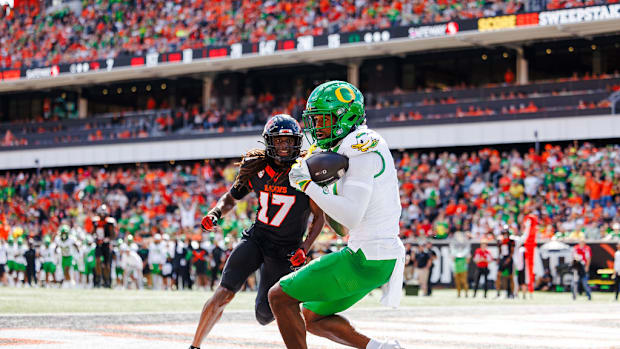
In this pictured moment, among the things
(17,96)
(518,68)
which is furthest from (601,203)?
(17,96)

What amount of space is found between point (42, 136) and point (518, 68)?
70.0 feet

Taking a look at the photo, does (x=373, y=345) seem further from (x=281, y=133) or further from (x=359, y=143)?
(x=281, y=133)

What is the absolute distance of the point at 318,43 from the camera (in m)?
35.1

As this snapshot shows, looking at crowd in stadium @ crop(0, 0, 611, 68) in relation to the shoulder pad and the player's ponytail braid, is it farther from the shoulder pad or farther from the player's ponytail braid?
the shoulder pad

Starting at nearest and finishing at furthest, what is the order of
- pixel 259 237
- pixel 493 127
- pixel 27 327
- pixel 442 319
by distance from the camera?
pixel 259 237 → pixel 27 327 → pixel 442 319 → pixel 493 127

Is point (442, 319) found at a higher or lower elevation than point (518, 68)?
lower

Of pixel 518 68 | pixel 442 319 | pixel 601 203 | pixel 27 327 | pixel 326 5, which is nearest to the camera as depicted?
pixel 27 327

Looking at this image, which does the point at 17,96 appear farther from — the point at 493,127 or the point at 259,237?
the point at 259,237

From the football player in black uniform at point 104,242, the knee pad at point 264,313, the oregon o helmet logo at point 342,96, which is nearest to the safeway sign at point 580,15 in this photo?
the football player in black uniform at point 104,242

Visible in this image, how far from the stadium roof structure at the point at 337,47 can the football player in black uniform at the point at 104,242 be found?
13422 mm

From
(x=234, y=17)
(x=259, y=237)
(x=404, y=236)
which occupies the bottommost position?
(x=404, y=236)

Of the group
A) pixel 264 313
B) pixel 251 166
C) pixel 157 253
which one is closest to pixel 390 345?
pixel 264 313

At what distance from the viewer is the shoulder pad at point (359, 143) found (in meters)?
5.45

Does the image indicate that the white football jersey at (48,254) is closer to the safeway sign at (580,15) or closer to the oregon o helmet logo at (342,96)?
the safeway sign at (580,15)
